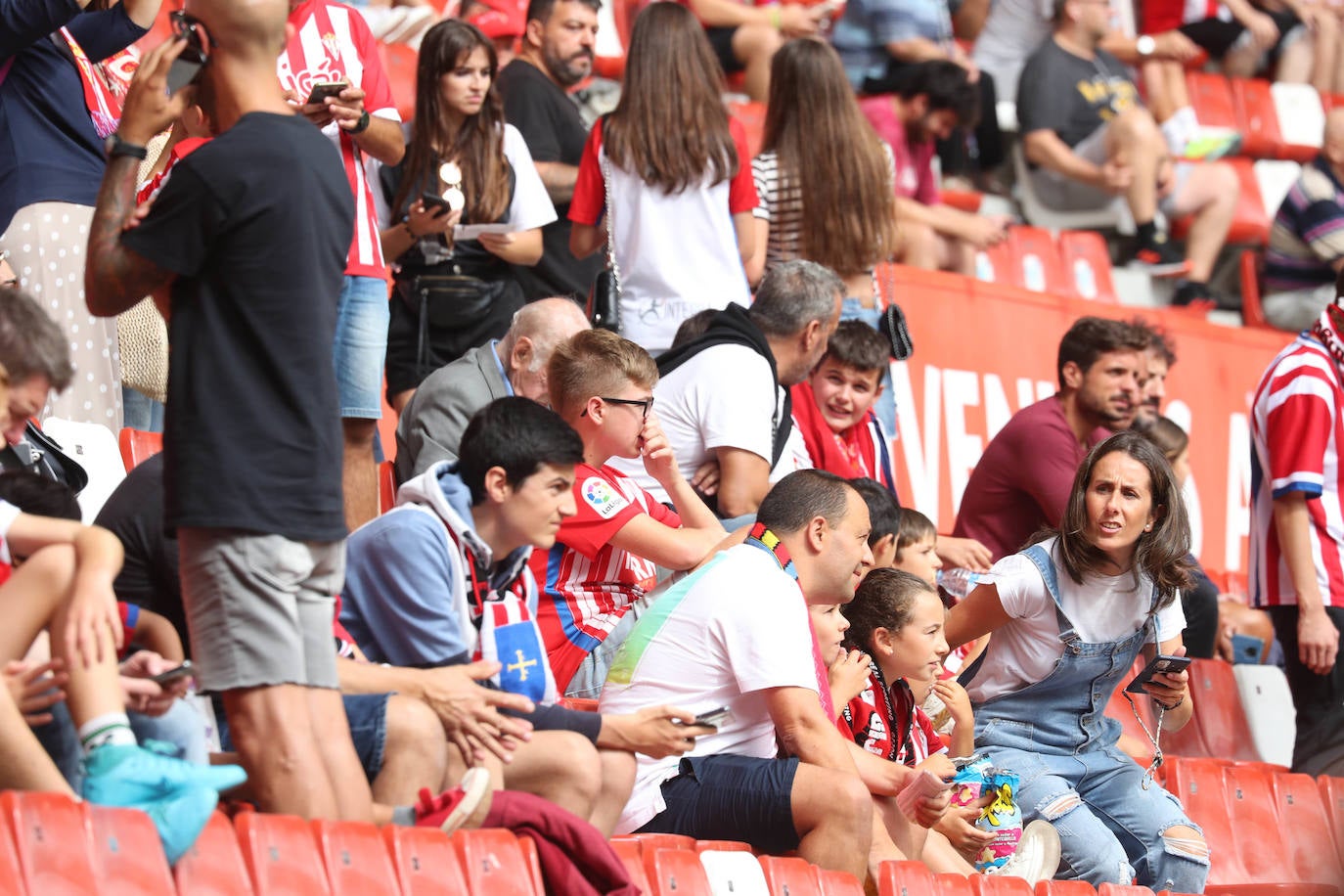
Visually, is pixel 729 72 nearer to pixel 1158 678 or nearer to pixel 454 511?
pixel 1158 678

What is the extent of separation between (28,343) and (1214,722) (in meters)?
4.44

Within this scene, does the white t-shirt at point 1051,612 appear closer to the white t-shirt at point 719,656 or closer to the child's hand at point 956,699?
the child's hand at point 956,699

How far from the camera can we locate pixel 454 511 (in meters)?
3.57

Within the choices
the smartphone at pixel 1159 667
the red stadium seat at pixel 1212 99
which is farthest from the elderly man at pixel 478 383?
the red stadium seat at pixel 1212 99

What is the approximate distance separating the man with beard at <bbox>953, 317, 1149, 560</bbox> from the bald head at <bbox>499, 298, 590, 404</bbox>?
5.06ft

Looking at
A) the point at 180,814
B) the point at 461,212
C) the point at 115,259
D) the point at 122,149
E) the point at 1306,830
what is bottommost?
the point at 1306,830

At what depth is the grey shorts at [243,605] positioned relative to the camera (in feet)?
9.66

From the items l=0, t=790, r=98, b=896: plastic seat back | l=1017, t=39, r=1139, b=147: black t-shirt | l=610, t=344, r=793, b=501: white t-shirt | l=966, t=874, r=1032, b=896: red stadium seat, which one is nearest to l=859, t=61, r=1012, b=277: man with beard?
l=1017, t=39, r=1139, b=147: black t-shirt

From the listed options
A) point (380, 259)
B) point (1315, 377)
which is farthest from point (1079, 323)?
point (380, 259)

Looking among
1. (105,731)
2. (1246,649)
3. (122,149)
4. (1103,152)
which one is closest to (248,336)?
(122,149)

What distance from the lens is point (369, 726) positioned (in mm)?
3275

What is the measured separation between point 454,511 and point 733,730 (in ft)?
2.90

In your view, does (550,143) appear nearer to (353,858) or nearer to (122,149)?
(122,149)

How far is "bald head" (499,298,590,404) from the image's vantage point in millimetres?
4797
